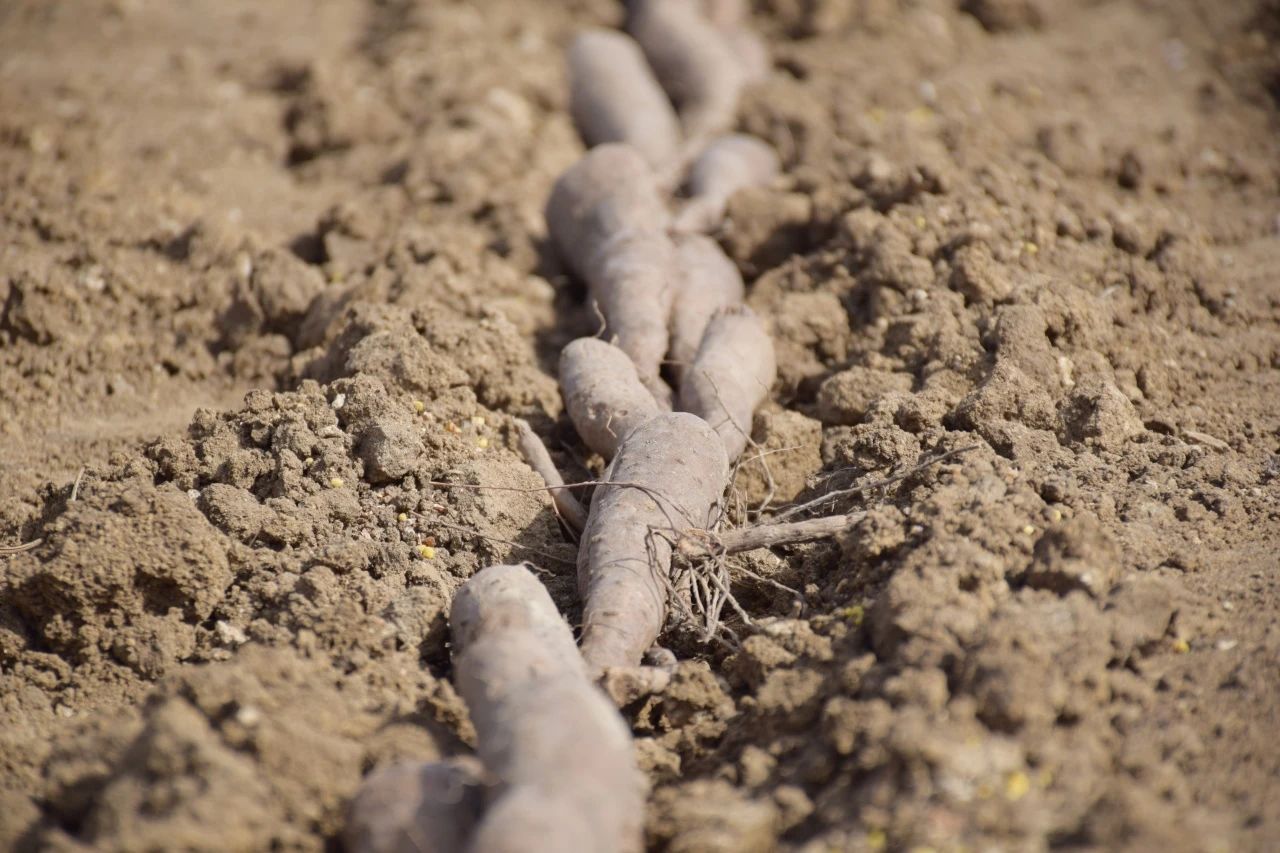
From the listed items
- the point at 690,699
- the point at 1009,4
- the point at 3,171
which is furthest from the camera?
the point at 1009,4

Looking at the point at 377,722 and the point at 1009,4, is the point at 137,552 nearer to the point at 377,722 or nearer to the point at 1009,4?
the point at 377,722

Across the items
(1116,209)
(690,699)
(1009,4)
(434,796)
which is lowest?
(690,699)

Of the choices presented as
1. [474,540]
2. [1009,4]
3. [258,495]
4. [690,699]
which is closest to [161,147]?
[258,495]

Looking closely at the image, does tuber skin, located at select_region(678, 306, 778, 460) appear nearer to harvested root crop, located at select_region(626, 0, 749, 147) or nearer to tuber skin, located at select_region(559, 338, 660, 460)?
tuber skin, located at select_region(559, 338, 660, 460)

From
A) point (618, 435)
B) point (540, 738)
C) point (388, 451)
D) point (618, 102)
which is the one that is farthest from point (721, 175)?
point (540, 738)

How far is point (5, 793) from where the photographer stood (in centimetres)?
238

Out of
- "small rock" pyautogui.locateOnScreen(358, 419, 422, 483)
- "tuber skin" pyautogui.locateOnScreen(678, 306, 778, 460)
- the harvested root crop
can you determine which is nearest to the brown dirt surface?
"small rock" pyautogui.locateOnScreen(358, 419, 422, 483)

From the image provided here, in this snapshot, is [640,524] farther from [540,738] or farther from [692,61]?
[692,61]

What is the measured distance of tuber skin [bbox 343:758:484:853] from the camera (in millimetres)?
2131

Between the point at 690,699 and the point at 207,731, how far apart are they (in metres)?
1.20

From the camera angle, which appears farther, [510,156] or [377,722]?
[510,156]

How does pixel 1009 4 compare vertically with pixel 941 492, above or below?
above

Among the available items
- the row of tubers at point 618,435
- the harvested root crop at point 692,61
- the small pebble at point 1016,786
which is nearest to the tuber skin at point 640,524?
the row of tubers at point 618,435

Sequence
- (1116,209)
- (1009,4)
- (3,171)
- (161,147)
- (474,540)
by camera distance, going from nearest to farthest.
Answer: (474,540), (1116,209), (3,171), (161,147), (1009,4)
